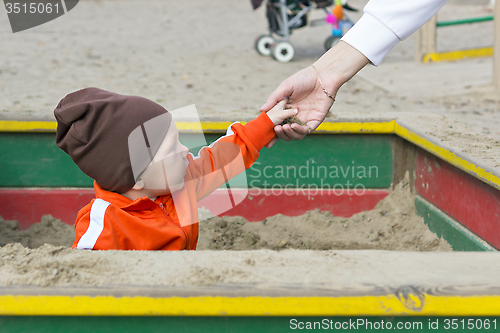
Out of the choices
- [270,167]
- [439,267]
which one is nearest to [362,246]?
[270,167]

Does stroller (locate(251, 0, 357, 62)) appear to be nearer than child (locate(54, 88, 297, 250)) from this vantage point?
No

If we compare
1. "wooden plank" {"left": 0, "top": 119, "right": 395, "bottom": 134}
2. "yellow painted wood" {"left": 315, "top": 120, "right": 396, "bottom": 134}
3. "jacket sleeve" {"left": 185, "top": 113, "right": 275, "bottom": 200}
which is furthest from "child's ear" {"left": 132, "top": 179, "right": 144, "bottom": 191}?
"yellow painted wood" {"left": 315, "top": 120, "right": 396, "bottom": 134}

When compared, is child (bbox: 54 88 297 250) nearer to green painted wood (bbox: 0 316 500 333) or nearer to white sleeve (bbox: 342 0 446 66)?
green painted wood (bbox: 0 316 500 333)

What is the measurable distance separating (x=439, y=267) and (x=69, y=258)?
0.65 m

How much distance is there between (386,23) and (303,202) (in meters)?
0.85

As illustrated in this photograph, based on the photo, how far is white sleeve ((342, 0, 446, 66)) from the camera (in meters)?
1.41

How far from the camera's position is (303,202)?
203 centimetres

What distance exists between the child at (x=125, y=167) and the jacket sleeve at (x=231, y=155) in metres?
0.16

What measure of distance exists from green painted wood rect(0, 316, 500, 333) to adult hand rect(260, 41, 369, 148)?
77cm

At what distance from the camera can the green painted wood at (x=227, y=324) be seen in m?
0.80

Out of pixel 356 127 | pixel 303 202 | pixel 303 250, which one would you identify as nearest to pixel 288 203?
pixel 303 202

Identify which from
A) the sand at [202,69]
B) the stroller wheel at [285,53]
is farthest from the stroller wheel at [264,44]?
the stroller wheel at [285,53]

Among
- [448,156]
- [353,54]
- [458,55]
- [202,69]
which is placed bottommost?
[458,55]

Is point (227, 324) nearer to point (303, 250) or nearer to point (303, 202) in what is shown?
point (303, 250)
